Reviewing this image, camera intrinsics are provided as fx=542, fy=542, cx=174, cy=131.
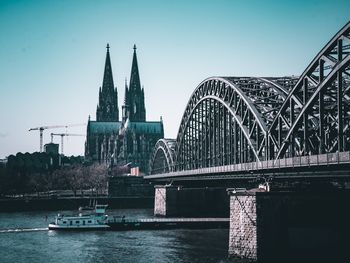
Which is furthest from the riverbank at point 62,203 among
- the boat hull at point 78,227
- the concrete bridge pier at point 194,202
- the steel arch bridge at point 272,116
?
the boat hull at point 78,227

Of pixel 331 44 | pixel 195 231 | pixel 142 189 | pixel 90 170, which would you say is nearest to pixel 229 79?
pixel 195 231

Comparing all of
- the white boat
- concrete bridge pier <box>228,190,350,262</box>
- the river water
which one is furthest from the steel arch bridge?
the white boat

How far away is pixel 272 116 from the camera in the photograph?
64938 mm

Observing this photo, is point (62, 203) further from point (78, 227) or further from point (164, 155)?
point (78, 227)

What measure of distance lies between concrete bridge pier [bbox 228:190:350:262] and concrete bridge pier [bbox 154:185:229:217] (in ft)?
144

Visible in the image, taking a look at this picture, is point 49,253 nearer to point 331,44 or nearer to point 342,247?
point 342,247

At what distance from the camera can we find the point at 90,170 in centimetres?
19612

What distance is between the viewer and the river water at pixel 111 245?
54188 millimetres

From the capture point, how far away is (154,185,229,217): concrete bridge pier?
329 feet

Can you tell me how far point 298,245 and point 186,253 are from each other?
37.3 ft

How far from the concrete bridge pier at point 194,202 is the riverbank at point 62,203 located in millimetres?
30748

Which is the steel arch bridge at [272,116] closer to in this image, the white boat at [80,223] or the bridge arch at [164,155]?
the bridge arch at [164,155]

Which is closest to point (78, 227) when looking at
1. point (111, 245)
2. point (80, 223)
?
point (80, 223)

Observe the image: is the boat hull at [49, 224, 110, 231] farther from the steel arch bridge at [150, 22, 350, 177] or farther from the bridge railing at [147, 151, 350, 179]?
the bridge railing at [147, 151, 350, 179]
